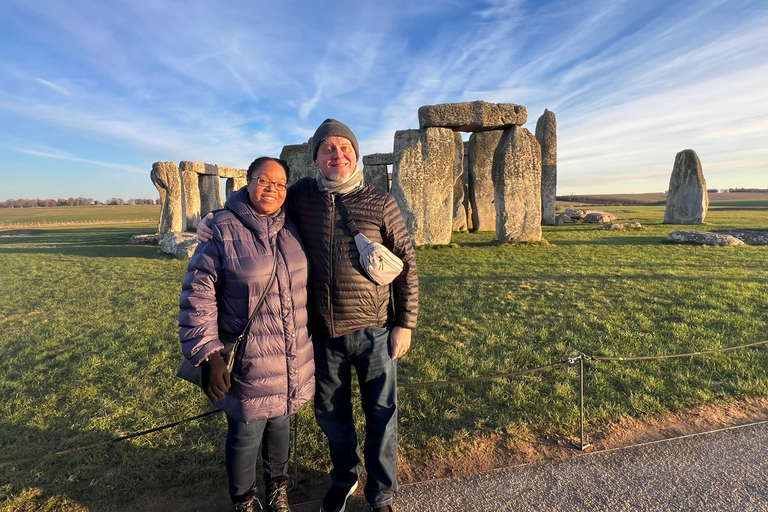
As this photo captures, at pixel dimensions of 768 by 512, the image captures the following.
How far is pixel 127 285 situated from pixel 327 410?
623cm

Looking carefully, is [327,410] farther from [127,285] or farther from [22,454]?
[127,285]

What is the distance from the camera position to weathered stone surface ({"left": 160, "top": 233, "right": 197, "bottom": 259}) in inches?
379

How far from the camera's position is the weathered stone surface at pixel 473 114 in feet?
30.0

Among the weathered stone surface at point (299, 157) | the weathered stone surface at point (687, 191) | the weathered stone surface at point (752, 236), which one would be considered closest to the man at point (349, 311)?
the weathered stone surface at point (299, 157)

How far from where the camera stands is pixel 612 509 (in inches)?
76.9

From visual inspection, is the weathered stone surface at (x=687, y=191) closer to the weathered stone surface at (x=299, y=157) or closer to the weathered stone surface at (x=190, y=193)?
the weathered stone surface at (x=299, y=157)

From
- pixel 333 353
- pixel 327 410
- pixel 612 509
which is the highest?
pixel 333 353

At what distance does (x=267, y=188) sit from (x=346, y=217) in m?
0.38

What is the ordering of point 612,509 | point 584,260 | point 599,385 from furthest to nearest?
point 584,260 → point 599,385 → point 612,509

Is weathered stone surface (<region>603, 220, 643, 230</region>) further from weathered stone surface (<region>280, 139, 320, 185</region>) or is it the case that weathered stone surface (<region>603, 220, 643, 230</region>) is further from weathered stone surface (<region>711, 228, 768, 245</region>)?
weathered stone surface (<region>280, 139, 320, 185</region>)

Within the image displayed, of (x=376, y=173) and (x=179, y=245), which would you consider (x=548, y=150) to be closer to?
(x=376, y=173)

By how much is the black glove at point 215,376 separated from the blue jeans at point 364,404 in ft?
1.60

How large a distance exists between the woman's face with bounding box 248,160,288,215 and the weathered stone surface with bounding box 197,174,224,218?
615 inches

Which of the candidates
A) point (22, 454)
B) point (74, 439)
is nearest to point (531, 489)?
point (74, 439)
